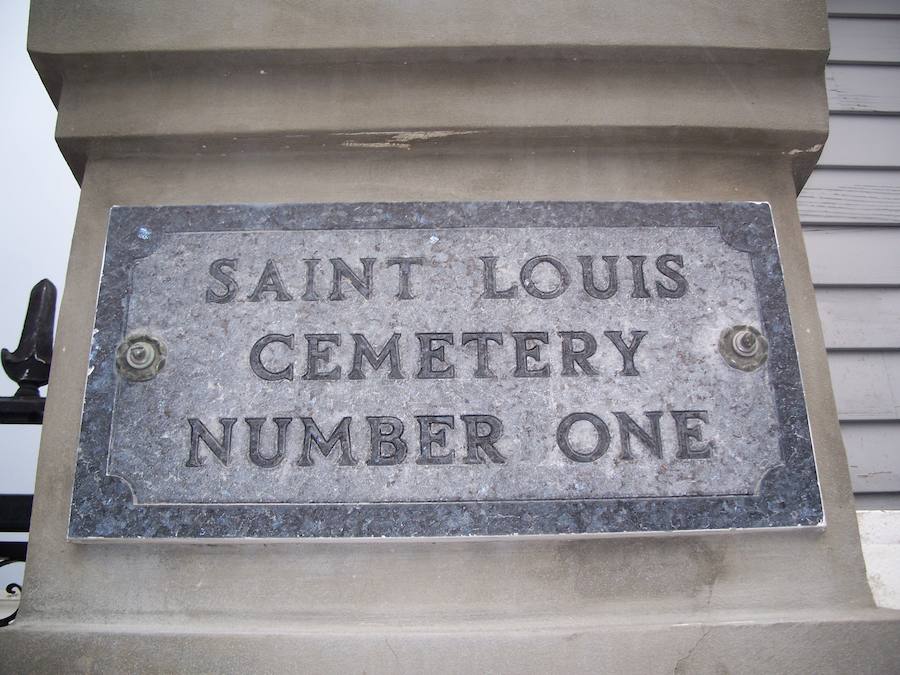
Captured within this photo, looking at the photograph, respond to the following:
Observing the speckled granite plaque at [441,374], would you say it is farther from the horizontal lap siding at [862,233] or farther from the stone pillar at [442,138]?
the horizontal lap siding at [862,233]

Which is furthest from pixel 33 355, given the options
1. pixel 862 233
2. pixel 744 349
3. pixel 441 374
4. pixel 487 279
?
pixel 862 233

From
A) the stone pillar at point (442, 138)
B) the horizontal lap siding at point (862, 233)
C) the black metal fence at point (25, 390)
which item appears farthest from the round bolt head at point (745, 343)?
the black metal fence at point (25, 390)

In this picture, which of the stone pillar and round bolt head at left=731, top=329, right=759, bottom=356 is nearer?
the stone pillar

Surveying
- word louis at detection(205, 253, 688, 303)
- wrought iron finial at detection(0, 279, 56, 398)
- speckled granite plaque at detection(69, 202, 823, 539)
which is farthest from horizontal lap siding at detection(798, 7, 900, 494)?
wrought iron finial at detection(0, 279, 56, 398)

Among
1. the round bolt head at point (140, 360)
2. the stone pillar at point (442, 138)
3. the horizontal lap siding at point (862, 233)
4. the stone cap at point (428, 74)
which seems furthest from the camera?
the horizontal lap siding at point (862, 233)

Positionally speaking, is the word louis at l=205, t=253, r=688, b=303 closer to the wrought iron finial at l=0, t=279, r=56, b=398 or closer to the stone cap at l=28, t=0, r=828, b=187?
the stone cap at l=28, t=0, r=828, b=187

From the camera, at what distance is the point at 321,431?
218 centimetres

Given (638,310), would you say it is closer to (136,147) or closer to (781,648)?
(781,648)

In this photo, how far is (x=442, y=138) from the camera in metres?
2.46

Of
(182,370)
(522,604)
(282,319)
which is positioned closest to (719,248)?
(522,604)

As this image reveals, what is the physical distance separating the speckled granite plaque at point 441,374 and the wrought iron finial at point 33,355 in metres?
0.34

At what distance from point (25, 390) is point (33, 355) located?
0.13 m

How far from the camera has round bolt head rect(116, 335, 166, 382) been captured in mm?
2252

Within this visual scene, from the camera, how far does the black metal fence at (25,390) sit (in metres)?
2.44
